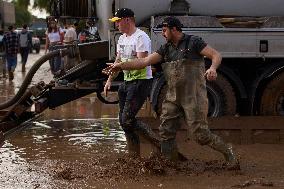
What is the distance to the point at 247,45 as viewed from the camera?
8.62 meters

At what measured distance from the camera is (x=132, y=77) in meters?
7.04

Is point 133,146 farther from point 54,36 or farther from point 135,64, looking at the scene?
point 54,36

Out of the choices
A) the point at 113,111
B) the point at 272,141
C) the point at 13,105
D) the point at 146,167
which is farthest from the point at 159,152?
the point at 113,111

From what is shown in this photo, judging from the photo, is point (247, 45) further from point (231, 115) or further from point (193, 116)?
point (193, 116)

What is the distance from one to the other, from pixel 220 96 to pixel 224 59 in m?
0.54

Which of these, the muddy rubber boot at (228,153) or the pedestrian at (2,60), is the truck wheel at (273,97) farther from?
the pedestrian at (2,60)

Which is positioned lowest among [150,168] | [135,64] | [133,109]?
[150,168]

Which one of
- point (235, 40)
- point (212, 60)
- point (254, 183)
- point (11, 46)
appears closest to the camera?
point (254, 183)

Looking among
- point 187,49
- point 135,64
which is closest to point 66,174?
point 135,64

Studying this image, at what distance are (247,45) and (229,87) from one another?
2.25 feet

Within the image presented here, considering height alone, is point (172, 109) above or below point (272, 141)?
above

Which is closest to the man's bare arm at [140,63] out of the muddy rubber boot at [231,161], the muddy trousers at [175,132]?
the muddy trousers at [175,132]

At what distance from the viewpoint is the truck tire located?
8914 millimetres

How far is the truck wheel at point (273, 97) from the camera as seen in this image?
8969mm
